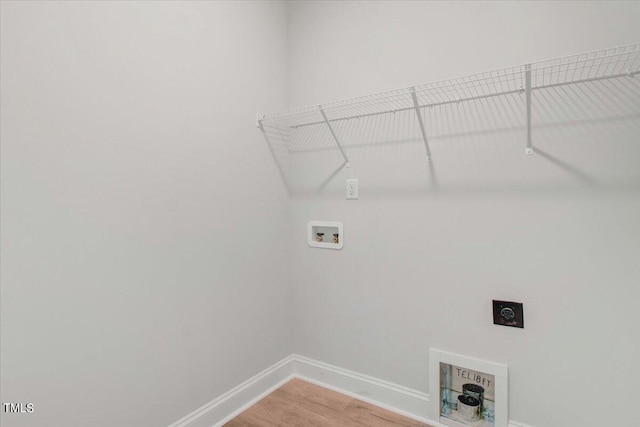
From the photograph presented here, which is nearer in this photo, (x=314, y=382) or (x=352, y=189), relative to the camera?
(x=352, y=189)

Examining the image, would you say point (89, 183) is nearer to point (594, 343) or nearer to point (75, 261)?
point (75, 261)

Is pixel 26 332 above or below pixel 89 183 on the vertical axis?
below

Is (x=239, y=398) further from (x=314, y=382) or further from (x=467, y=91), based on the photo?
(x=467, y=91)

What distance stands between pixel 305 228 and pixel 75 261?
120 cm

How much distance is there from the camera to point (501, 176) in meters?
1.54

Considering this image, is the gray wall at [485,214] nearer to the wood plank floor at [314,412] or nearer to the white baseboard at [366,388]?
the white baseboard at [366,388]

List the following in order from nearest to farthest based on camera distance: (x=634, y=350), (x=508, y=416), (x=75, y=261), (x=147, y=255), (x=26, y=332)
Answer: (x=26, y=332) < (x=75, y=261) < (x=634, y=350) < (x=147, y=255) < (x=508, y=416)

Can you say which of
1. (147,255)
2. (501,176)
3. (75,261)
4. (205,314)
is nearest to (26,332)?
(75,261)

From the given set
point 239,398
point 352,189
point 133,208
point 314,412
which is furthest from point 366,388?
point 133,208

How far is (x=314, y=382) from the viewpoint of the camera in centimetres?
210

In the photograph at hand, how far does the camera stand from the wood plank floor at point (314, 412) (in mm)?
1719

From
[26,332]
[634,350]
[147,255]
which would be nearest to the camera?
[26,332]

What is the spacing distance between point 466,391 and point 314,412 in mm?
772

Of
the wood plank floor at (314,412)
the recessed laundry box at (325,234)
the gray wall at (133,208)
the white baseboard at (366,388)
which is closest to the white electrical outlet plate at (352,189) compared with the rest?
the recessed laundry box at (325,234)
